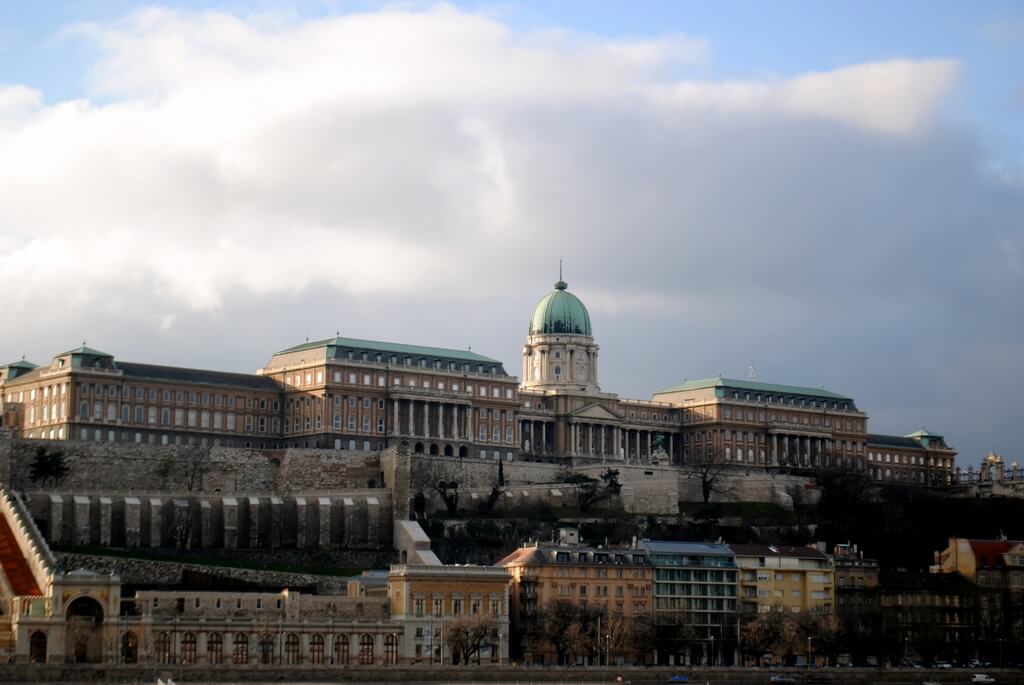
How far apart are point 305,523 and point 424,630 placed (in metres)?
30.6

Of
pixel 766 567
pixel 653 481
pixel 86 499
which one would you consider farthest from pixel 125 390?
pixel 766 567

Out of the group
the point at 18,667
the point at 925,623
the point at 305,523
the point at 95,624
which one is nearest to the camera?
the point at 18,667

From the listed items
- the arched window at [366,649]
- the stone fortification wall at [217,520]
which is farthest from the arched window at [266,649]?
the stone fortification wall at [217,520]

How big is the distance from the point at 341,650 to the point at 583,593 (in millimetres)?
18641

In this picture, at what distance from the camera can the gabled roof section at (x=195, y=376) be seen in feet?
561

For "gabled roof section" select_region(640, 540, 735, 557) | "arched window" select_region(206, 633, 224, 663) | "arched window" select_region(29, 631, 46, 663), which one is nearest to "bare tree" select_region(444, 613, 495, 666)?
"arched window" select_region(206, 633, 224, 663)

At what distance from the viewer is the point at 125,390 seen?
554 ft

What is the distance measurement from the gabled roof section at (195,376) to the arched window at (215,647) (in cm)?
5518

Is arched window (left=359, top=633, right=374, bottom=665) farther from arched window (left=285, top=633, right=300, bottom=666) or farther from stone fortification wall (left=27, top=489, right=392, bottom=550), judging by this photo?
stone fortification wall (left=27, top=489, right=392, bottom=550)

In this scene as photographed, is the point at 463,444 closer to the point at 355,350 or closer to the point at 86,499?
the point at 355,350

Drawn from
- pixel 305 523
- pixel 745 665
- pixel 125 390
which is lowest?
pixel 745 665

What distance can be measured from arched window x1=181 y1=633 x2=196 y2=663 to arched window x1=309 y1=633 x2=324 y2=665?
6.88m

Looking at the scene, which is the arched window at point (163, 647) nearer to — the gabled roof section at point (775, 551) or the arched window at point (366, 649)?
the arched window at point (366, 649)

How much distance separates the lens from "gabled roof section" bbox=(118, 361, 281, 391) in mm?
171000
